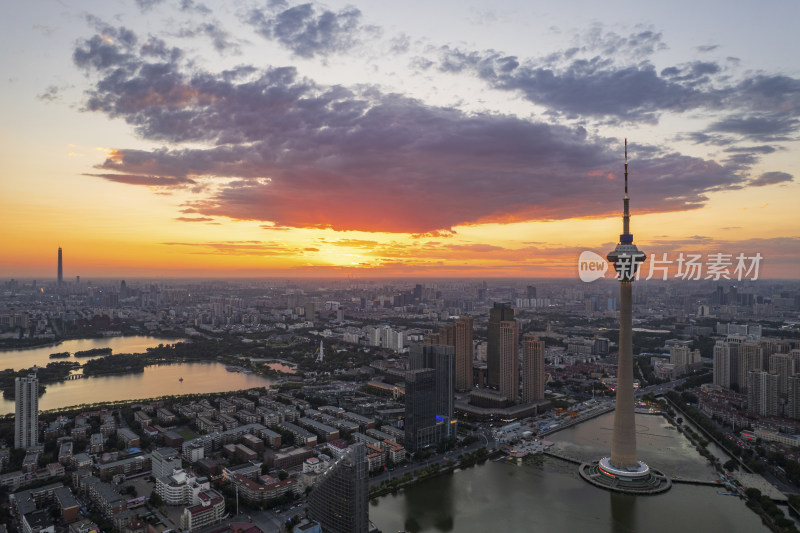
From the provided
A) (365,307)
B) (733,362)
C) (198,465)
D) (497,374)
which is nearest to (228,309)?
(365,307)

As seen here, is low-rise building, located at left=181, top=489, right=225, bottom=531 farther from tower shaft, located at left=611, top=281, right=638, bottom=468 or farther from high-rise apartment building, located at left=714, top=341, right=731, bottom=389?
high-rise apartment building, located at left=714, top=341, right=731, bottom=389

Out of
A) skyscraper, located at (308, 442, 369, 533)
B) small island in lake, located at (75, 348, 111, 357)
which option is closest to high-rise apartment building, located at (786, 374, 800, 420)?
skyscraper, located at (308, 442, 369, 533)

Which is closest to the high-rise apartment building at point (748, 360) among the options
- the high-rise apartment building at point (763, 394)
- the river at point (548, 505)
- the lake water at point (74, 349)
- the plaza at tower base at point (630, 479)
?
the high-rise apartment building at point (763, 394)

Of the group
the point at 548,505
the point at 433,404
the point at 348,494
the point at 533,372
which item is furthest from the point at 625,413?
the point at 533,372

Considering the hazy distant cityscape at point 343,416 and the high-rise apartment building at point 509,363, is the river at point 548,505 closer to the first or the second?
the hazy distant cityscape at point 343,416

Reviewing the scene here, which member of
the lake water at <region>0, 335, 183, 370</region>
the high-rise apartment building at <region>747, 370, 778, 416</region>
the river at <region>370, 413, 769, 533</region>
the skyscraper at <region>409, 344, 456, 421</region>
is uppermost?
the skyscraper at <region>409, 344, 456, 421</region>

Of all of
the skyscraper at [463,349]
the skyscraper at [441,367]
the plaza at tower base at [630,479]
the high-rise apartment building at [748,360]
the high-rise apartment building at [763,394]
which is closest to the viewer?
the plaza at tower base at [630,479]
